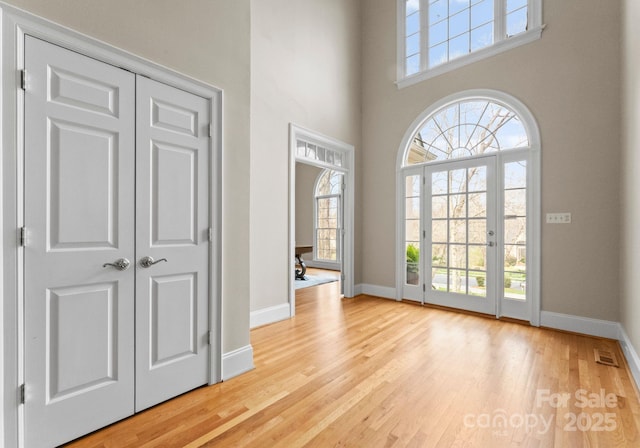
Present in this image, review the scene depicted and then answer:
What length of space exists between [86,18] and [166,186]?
102 cm

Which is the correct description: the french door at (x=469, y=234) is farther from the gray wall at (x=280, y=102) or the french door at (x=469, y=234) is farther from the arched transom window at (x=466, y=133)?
the gray wall at (x=280, y=102)

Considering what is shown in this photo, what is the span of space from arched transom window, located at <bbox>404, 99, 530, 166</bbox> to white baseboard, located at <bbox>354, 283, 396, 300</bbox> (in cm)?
210

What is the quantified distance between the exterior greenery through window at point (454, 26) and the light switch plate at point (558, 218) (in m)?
2.35

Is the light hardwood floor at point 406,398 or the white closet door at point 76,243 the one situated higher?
the white closet door at point 76,243

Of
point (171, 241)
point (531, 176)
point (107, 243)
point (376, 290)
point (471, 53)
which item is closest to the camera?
point (107, 243)

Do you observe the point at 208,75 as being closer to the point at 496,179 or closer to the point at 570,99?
the point at 496,179

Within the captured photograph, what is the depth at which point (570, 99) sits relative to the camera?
3.62 metres

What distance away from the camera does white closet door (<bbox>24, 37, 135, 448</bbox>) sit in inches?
63.8

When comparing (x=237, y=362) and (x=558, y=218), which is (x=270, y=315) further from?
(x=558, y=218)

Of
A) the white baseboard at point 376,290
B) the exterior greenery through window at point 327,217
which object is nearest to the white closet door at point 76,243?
the white baseboard at point 376,290

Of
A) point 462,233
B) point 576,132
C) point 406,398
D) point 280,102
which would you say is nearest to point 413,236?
point 462,233

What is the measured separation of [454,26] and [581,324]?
4.35m

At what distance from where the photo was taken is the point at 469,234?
4383 mm

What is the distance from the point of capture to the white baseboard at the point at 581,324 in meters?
3.34
